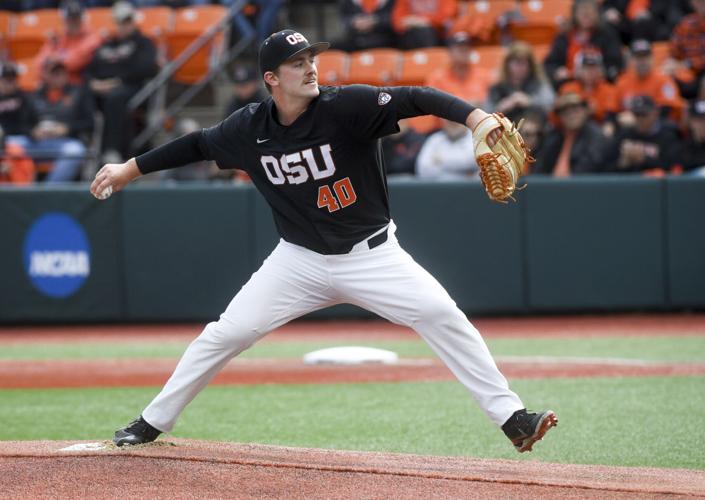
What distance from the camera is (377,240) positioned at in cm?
Result: 508

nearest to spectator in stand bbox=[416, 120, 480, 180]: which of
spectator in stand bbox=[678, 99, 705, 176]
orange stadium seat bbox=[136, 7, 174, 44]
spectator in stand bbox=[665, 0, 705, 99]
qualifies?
spectator in stand bbox=[678, 99, 705, 176]

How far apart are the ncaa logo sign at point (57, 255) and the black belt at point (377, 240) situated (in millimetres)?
7299

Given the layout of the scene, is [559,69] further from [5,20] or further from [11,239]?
[5,20]

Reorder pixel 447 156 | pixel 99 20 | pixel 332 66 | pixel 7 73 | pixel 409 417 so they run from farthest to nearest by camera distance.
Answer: pixel 99 20 → pixel 332 66 → pixel 7 73 → pixel 447 156 → pixel 409 417

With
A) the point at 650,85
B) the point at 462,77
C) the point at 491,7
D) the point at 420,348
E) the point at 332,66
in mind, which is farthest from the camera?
the point at 332,66

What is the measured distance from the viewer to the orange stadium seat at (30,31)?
16281 mm

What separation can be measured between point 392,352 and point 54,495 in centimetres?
528

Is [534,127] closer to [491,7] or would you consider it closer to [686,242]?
[686,242]

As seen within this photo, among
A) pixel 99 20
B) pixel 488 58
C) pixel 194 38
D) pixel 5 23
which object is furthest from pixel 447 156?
pixel 5 23

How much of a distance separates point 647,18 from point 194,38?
5.92 m

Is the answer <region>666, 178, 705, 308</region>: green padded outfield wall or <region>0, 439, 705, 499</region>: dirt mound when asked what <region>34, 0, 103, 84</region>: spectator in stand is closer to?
<region>666, 178, 705, 308</region>: green padded outfield wall

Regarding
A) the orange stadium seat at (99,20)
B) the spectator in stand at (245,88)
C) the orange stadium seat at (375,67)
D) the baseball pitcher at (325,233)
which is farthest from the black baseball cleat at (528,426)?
the orange stadium seat at (99,20)

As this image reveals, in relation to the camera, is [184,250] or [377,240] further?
[184,250]

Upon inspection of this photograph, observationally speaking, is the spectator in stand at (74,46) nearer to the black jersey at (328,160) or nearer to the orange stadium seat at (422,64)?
the orange stadium seat at (422,64)
